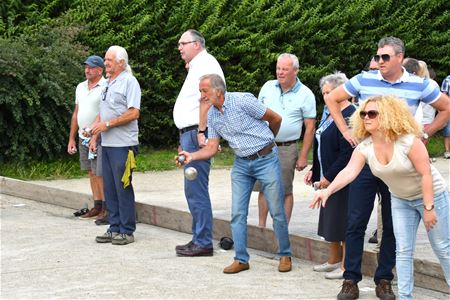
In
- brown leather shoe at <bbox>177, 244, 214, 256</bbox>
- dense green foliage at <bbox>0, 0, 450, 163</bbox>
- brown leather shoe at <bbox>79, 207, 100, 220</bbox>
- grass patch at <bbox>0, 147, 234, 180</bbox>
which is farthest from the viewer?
dense green foliage at <bbox>0, 0, 450, 163</bbox>

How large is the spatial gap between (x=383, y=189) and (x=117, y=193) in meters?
3.17

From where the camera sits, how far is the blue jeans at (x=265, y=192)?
8.63 meters

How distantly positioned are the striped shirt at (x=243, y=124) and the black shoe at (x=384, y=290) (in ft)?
5.36

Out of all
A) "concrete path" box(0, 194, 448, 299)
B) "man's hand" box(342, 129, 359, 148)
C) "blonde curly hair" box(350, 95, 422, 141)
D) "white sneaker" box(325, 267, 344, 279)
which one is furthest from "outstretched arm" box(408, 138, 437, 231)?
"white sneaker" box(325, 267, 344, 279)

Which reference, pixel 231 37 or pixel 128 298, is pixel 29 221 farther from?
pixel 231 37

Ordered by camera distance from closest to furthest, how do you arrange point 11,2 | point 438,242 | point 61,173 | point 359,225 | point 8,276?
1. point 438,242
2. point 359,225
3. point 8,276
4. point 61,173
5. point 11,2

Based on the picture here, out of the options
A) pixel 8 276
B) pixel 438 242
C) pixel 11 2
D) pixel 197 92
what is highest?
pixel 11 2

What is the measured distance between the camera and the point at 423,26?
18578 millimetres

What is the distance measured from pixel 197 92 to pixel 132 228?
4.90 ft

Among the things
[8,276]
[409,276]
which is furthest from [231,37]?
[409,276]

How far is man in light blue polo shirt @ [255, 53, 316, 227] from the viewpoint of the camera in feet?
31.1

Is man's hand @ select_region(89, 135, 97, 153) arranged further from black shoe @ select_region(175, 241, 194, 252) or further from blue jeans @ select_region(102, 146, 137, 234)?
black shoe @ select_region(175, 241, 194, 252)

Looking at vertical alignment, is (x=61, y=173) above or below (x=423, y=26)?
below

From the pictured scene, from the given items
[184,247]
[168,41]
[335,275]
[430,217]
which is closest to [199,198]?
[184,247]
